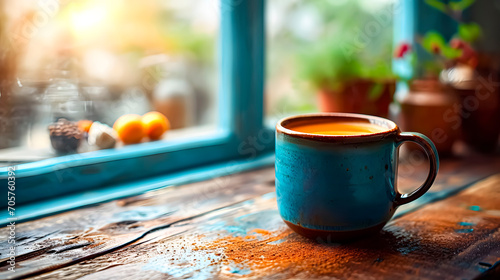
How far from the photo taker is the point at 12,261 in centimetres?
61

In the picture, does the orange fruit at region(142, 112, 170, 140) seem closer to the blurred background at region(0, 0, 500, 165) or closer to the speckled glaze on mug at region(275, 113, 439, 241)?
the blurred background at region(0, 0, 500, 165)

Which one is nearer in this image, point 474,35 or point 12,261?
point 12,261

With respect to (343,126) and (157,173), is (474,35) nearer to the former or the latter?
(343,126)

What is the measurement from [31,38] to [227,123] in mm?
433

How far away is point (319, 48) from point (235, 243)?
784 mm

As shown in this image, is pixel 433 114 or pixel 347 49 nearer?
pixel 433 114

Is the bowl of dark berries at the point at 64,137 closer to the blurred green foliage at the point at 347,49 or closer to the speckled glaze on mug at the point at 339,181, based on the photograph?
the speckled glaze on mug at the point at 339,181

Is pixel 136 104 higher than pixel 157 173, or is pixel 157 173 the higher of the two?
pixel 136 104

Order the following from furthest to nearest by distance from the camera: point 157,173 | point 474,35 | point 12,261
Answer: point 474,35, point 157,173, point 12,261

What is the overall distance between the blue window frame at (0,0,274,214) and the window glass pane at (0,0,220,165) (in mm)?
47

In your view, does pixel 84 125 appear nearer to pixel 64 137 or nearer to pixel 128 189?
pixel 64 137

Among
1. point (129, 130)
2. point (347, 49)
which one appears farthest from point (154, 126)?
point (347, 49)

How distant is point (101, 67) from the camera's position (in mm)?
1054

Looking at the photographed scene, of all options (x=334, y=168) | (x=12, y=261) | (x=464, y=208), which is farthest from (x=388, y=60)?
(x=12, y=261)
